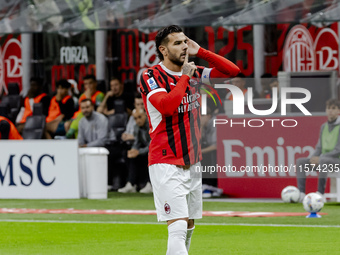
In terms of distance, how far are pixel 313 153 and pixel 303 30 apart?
5343 mm

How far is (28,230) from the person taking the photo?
41.0 ft

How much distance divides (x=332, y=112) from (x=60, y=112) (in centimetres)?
680

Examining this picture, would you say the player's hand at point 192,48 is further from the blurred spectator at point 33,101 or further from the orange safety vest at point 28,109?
the orange safety vest at point 28,109

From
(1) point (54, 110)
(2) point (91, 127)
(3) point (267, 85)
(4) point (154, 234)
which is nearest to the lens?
(4) point (154, 234)

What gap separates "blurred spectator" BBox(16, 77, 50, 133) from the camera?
21.1 metres

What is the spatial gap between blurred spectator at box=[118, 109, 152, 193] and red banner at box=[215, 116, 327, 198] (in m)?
1.72

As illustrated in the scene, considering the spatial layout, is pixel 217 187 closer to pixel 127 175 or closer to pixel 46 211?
pixel 127 175

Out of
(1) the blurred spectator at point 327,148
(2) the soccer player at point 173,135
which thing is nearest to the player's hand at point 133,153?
(1) the blurred spectator at point 327,148

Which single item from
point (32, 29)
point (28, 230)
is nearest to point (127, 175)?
point (32, 29)

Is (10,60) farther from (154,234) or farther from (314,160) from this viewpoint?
(154,234)

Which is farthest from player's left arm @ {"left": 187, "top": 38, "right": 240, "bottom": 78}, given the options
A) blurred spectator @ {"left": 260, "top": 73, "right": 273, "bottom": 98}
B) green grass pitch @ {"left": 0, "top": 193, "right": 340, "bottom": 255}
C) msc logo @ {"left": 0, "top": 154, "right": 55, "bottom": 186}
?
blurred spectator @ {"left": 260, "top": 73, "right": 273, "bottom": 98}

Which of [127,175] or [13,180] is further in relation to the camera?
[127,175]

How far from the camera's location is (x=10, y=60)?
81.6 feet

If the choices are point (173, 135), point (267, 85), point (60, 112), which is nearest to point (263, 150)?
point (267, 85)
